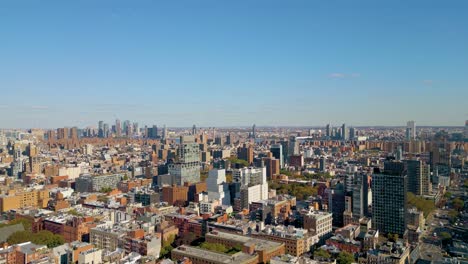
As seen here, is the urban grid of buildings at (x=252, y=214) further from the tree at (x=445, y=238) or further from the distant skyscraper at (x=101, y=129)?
the distant skyscraper at (x=101, y=129)

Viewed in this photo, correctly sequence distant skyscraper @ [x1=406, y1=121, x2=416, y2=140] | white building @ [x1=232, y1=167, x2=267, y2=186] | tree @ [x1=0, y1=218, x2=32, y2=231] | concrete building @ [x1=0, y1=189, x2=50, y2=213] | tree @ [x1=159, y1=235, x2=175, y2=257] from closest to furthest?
tree @ [x1=159, y1=235, x2=175, y2=257], tree @ [x1=0, y1=218, x2=32, y2=231], concrete building @ [x1=0, y1=189, x2=50, y2=213], distant skyscraper @ [x1=406, y1=121, x2=416, y2=140], white building @ [x1=232, y1=167, x2=267, y2=186]

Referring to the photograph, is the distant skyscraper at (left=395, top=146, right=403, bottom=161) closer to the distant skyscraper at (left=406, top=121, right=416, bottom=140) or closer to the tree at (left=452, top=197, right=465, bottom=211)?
the distant skyscraper at (left=406, top=121, right=416, bottom=140)

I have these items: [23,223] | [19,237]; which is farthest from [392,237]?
[23,223]

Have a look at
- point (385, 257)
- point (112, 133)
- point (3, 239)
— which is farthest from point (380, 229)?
point (112, 133)

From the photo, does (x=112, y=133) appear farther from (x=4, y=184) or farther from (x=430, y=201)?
(x=430, y=201)

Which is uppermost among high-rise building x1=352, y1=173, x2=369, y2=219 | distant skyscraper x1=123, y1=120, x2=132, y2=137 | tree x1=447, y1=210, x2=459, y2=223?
distant skyscraper x1=123, y1=120, x2=132, y2=137

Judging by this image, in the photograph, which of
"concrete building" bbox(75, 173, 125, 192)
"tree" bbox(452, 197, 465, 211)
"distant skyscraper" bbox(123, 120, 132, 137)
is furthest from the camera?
"distant skyscraper" bbox(123, 120, 132, 137)

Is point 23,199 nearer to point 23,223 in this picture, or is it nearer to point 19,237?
point 23,223

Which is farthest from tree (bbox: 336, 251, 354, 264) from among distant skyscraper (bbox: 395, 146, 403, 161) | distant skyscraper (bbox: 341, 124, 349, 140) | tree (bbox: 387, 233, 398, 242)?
distant skyscraper (bbox: 341, 124, 349, 140)

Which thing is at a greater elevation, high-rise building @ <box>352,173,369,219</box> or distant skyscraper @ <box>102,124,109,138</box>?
distant skyscraper @ <box>102,124,109,138</box>
